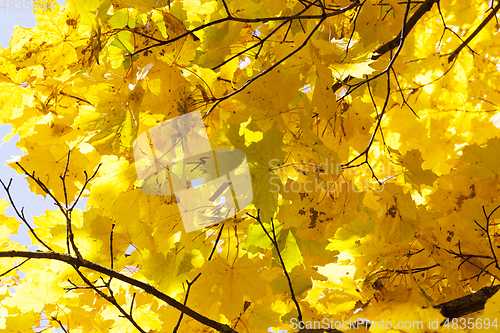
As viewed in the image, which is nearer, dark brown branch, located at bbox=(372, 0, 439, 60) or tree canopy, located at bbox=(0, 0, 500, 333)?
tree canopy, located at bbox=(0, 0, 500, 333)

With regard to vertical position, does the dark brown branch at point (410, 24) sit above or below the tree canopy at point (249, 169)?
above

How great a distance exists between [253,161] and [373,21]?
2.39 feet

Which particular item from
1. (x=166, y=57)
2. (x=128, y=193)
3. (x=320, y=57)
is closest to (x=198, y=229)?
(x=128, y=193)

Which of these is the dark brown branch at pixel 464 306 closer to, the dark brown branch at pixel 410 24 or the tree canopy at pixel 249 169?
the tree canopy at pixel 249 169

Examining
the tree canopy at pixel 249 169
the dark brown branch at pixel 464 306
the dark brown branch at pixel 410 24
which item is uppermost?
the dark brown branch at pixel 410 24

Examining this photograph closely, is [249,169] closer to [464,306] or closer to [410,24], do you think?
[464,306]

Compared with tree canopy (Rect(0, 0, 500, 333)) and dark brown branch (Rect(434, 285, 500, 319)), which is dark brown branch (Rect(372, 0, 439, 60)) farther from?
dark brown branch (Rect(434, 285, 500, 319))

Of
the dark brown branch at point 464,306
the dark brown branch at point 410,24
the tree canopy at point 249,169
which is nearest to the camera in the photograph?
the dark brown branch at point 464,306

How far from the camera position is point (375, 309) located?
68 centimetres

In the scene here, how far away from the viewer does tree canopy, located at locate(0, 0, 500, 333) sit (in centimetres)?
93

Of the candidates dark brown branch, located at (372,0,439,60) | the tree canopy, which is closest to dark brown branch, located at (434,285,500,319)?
the tree canopy

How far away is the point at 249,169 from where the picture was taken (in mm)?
944

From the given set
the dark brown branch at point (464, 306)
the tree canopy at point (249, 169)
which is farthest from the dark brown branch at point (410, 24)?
the dark brown branch at point (464, 306)

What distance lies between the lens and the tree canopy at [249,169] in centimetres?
93
